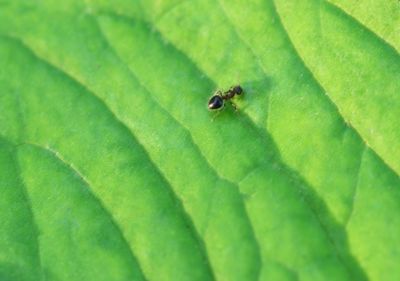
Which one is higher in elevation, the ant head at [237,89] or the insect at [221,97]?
the insect at [221,97]

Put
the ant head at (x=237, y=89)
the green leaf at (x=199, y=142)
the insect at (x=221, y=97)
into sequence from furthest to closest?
the ant head at (x=237, y=89) → the insect at (x=221, y=97) → the green leaf at (x=199, y=142)

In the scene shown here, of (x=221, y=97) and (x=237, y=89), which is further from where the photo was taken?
(x=237, y=89)

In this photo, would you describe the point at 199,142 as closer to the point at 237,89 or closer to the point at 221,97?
the point at 221,97

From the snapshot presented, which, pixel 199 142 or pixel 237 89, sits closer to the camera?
pixel 199 142

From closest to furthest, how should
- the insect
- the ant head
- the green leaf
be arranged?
the green leaf, the insect, the ant head

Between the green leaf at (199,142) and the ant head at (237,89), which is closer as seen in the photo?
the green leaf at (199,142)

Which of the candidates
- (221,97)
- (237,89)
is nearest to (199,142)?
(221,97)
